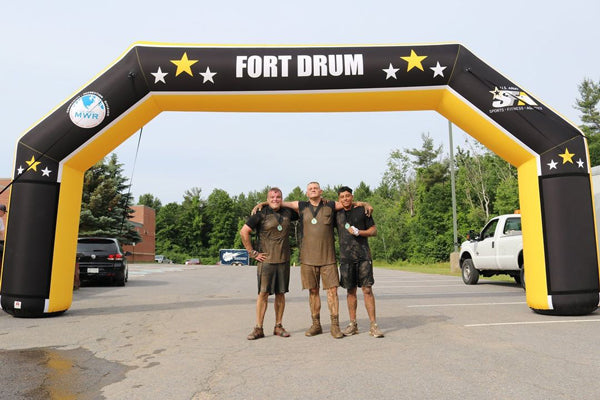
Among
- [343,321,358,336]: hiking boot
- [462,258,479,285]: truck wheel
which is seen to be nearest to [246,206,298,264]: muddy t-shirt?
[343,321,358,336]: hiking boot

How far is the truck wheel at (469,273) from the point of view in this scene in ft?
46.2

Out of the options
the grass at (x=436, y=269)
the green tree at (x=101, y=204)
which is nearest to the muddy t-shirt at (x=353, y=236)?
the grass at (x=436, y=269)

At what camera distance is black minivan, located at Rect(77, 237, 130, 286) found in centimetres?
1373

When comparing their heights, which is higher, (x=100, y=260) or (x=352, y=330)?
(x=100, y=260)

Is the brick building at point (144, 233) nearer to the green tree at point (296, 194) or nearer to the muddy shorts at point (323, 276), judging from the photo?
the green tree at point (296, 194)

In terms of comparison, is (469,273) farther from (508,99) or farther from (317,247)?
(317,247)

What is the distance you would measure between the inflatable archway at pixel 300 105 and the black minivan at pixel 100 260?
604 centimetres

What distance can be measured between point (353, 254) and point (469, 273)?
9409 mm

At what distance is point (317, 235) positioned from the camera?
19.6ft

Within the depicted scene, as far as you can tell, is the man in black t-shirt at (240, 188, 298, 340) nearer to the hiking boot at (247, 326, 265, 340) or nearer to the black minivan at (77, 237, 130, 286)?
the hiking boot at (247, 326, 265, 340)

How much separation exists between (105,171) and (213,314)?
119 feet

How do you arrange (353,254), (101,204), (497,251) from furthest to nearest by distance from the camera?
(101,204), (497,251), (353,254)

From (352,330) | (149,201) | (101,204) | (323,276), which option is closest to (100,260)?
(323,276)

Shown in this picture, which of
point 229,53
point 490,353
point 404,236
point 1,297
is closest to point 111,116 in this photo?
point 229,53
